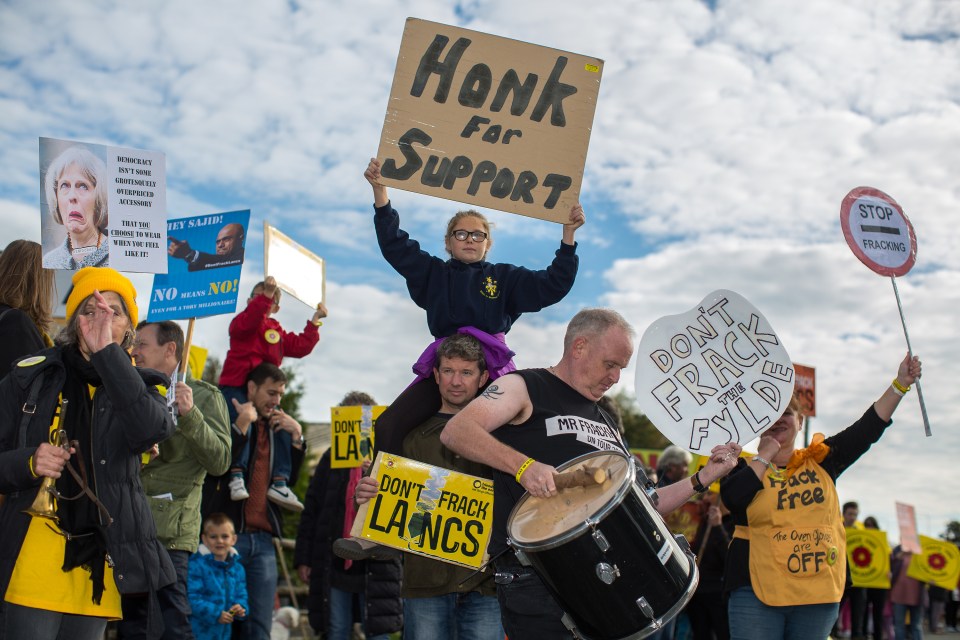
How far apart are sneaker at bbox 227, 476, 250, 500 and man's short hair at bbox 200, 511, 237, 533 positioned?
0.50 ft

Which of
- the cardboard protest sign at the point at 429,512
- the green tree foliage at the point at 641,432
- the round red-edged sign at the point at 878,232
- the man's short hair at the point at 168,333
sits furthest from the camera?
the green tree foliage at the point at 641,432

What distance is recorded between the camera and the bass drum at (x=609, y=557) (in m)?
3.70

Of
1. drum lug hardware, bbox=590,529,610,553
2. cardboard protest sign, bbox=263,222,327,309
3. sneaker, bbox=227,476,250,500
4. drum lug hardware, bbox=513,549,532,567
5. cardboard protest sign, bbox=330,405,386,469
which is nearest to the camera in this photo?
drum lug hardware, bbox=590,529,610,553

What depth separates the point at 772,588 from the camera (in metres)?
6.09

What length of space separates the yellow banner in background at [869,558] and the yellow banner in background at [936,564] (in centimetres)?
93

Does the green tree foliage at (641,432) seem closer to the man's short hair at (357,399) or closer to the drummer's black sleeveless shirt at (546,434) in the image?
the man's short hair at (357,399)

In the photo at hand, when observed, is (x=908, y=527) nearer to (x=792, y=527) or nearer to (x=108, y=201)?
(x=792, y=527)

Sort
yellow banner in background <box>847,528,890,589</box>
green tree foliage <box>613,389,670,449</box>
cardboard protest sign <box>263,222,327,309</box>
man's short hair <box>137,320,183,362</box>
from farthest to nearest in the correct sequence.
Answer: green tree foliage <box>613,389,670,449</box>
yellow banner in background <box>847,528,890,589</box>
cardboard protest sign <box>263,222,327,309</box>
man's short hair <box>137,320,183,362</box>

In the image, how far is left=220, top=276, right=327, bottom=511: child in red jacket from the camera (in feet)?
24.6

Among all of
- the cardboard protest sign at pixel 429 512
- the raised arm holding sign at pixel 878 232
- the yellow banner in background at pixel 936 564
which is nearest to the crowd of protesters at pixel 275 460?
the cardboard protest sign at pixel 429 512

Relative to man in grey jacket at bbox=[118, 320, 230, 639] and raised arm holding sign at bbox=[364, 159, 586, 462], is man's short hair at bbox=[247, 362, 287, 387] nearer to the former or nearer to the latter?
man in grey jacket at bbox=[118, 320, 230, 639]

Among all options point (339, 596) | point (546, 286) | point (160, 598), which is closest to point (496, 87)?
point (546, 286)

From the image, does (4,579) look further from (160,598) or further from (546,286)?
(546,286)

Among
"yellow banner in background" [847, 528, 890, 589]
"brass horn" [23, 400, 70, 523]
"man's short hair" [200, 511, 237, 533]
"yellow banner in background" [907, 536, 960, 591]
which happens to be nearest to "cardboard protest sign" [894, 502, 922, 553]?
"yellow banner in background" [907, 536, 960, 591]
